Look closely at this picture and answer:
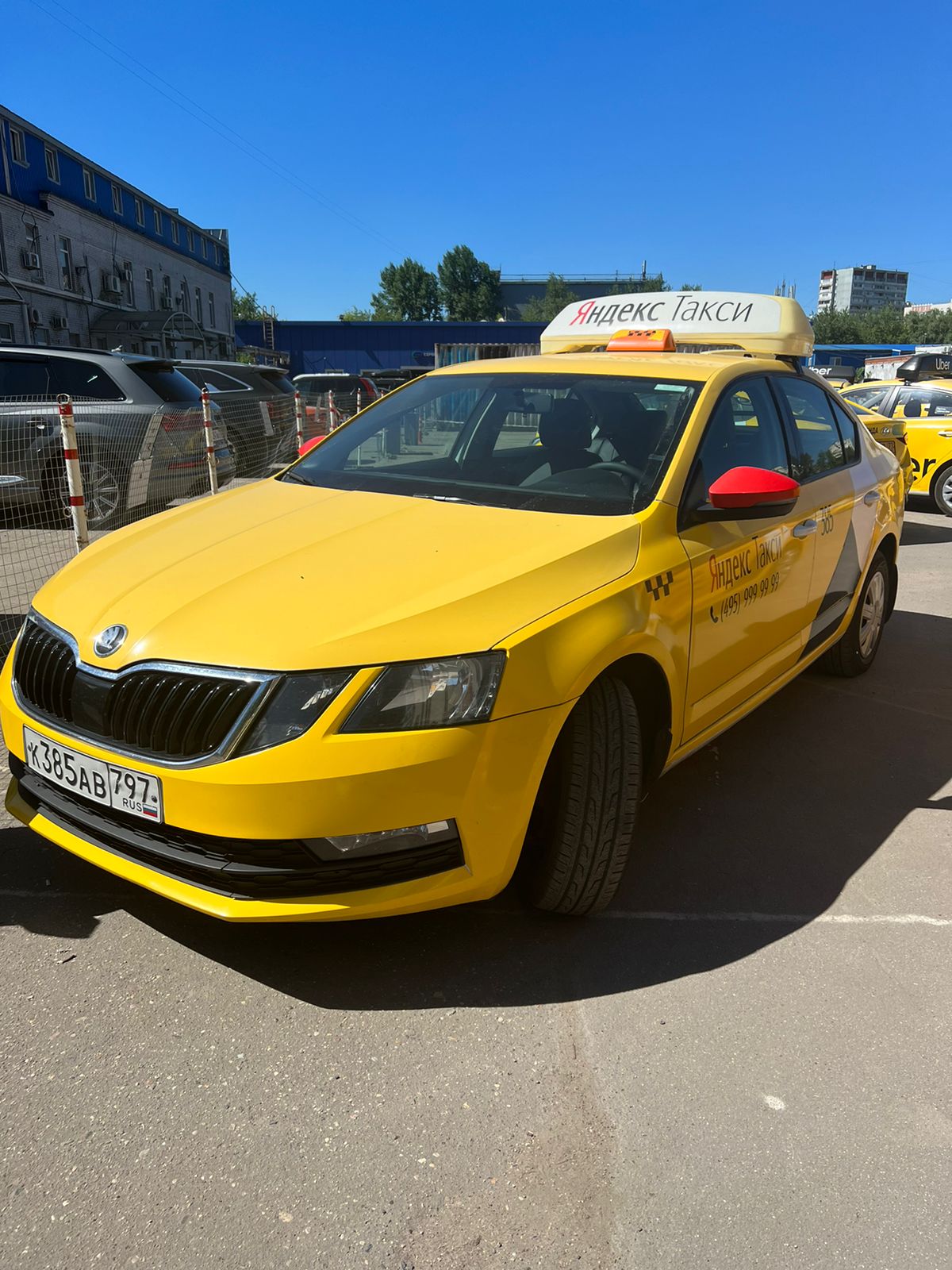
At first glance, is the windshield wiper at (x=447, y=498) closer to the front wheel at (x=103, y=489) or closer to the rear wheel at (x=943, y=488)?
the front wheel at (x=103, y=489)

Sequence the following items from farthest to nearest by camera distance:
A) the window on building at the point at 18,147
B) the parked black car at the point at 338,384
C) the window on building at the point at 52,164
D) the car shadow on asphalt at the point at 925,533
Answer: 1. the window on building at the point at 52,164
2. the window on building at the point at 18,147
3. the parked black car at the point at 338,384
4. the car shadow on asphalt at the point at 925,533

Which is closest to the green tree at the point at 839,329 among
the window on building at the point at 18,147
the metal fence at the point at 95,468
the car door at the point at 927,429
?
the window on building at the point at 18,147

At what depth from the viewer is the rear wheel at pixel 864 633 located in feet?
15.8

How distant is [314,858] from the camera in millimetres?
2154

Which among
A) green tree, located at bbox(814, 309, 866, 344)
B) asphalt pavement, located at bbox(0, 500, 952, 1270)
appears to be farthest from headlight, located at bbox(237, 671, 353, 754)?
green tree, located at bbox(814, 309, 866, 344)

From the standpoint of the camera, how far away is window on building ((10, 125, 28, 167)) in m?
30.1

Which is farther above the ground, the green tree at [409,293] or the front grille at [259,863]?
the green tree at [409,293]

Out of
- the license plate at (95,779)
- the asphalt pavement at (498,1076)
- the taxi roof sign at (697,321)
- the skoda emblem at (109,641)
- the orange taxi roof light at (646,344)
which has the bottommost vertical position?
the asphalt pavement at (498,1076)

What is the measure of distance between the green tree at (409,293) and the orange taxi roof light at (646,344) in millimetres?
113927

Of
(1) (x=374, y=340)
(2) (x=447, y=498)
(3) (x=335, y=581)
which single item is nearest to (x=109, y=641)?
(3) (x=335, y=581)

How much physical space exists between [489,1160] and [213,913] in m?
0.84

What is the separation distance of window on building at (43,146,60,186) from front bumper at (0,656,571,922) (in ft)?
123

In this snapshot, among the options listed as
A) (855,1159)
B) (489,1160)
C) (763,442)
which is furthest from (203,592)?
(763,442)

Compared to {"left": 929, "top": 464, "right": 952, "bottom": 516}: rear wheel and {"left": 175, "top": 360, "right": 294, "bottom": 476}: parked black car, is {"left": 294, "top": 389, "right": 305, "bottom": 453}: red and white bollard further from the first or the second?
{"left": 929, "top": 464, "right": 952, "bottom": 516}: rear wheel
